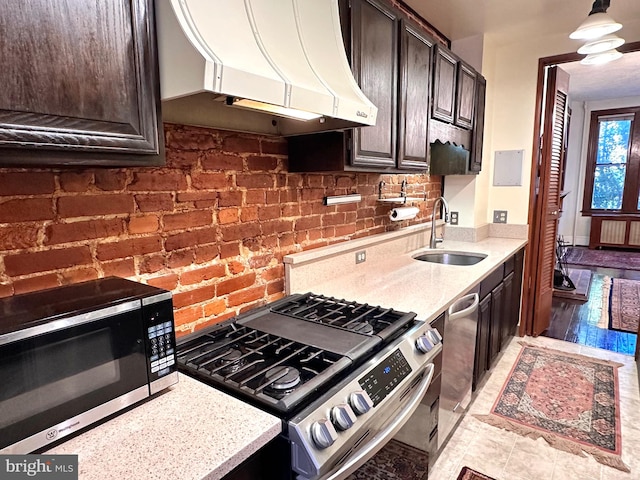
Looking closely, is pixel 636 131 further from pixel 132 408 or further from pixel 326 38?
pixel 132 408

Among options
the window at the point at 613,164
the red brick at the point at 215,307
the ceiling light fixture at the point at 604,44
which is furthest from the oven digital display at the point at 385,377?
the window at the point at 613,164

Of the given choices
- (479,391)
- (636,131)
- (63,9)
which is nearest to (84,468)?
(63,9)

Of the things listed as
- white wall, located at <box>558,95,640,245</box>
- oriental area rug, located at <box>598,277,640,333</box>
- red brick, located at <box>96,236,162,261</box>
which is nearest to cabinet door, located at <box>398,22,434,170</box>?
red brick, located at <box>96,236,162,261</box>

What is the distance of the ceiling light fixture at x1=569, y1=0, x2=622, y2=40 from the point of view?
6.41 feet

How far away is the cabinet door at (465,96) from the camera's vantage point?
8.26ft

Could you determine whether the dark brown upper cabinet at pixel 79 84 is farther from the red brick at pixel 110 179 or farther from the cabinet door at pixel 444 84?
the cabinet door at pixel 444 84

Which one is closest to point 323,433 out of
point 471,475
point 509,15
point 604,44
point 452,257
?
point 471,475

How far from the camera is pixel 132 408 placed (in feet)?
3.04

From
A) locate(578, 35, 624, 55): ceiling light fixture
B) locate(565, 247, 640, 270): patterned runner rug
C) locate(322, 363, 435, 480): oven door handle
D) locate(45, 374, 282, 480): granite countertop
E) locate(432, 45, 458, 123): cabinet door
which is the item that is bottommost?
locate(565, 247, 640, 270): patterned runner rug

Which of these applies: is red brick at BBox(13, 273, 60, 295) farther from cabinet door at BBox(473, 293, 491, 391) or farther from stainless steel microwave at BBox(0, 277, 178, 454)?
cabinet door at BBox(473, 293, 491, 391)

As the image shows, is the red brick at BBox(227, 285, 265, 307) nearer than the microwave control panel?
No

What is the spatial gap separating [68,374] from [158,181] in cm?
65

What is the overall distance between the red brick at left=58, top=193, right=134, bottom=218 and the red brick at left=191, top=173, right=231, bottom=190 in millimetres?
247

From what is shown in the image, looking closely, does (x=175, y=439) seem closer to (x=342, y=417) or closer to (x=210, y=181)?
(x=342, y=417)
